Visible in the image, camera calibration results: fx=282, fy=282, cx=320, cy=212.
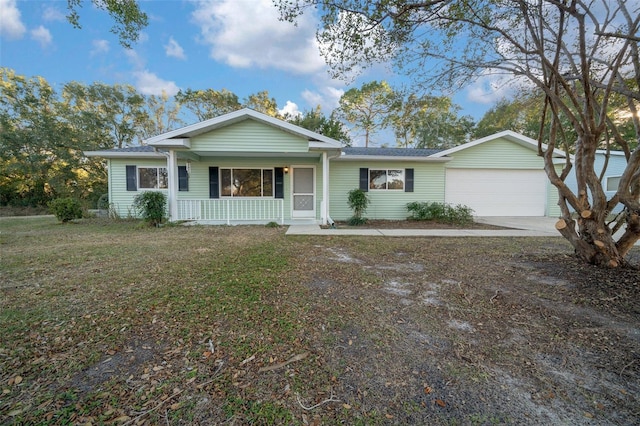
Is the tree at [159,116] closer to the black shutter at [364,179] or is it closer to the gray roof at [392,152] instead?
the gray roof at [392,152]

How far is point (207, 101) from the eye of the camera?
24266 mm

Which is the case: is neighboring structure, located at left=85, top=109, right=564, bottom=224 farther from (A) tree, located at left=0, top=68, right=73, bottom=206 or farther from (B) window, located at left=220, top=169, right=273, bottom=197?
(A) tree, located at left=0, top=68, right=73, bottom=206

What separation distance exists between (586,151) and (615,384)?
3.86m

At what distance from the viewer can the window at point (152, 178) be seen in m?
11.1

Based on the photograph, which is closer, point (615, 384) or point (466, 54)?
point (615, 384)

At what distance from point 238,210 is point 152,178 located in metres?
4.10

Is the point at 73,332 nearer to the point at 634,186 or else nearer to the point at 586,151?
the point at 586,151

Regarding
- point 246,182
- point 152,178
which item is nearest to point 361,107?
point 246,182

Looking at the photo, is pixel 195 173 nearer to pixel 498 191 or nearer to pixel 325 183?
pixel 325 183

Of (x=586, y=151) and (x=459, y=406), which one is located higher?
(x=586, y=151)

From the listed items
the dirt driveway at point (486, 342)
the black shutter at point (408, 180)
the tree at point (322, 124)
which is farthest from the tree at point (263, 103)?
the dirt driveway at point (486, 342)

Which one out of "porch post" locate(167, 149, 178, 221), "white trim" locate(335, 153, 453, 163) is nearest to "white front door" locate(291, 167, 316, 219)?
"white trim" locate(335, 153, 453, 163)

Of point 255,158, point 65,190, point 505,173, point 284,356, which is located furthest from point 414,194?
point 65,190

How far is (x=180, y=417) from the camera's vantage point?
1.58m
